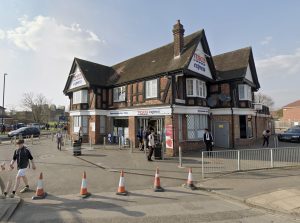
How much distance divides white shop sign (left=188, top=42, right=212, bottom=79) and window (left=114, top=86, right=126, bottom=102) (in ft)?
23.8

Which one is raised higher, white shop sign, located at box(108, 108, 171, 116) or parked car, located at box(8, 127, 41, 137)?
white shop sign, located at box(108, 108, 171, 116)

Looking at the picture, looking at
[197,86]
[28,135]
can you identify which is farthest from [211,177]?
[28,135]

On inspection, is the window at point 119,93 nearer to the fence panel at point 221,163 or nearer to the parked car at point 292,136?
the fence panel at point 221,163

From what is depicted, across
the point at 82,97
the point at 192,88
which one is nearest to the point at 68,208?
the point at 192,88

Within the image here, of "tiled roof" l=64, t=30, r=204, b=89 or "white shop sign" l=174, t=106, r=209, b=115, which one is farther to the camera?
"tiled roof" l=64, t=30, r=204, b=89

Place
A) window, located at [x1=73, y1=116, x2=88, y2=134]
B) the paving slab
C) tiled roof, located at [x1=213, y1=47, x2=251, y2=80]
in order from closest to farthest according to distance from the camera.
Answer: the paving slab → tiled roof, located at [x1=213, y1=47, x2=251, y2=80] → window, located at [x1=73, y1=116, x2=88, y2=134]

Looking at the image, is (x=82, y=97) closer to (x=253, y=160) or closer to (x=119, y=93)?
(x=119, y=93)

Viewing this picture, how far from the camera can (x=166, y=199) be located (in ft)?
23.5

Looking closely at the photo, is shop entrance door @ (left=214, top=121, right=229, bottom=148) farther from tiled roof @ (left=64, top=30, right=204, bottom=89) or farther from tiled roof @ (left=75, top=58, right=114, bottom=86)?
tiled roof @ (left=75, top=58, right=114, bottom=86)

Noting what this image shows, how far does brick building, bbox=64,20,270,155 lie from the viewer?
17.6 metres

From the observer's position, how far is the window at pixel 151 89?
18.8m

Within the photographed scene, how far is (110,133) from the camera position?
2358 cm

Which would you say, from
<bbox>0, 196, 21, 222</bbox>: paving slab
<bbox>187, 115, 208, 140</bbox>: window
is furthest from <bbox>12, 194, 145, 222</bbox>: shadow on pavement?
<bbox>187, 115, 208, 140</bbox>: window

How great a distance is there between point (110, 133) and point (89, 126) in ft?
7.93
